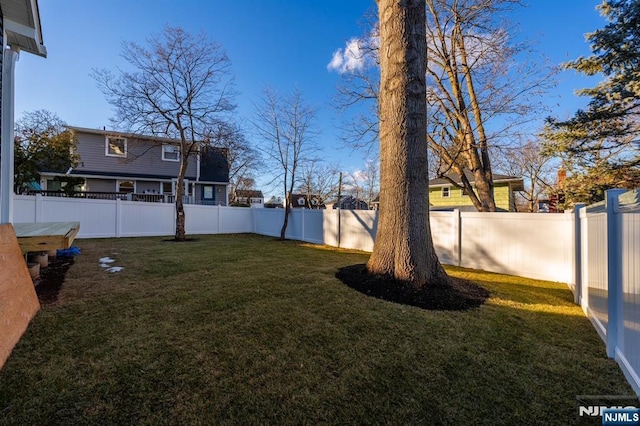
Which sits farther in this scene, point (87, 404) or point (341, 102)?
point (341, 102)

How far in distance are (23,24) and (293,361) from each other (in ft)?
19.6

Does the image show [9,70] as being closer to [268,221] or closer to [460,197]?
[268,221]

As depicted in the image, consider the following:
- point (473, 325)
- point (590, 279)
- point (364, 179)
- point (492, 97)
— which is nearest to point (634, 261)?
point (473, 325)

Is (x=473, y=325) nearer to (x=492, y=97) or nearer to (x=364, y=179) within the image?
(x=492, y=97)

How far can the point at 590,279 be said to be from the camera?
3.32 meters

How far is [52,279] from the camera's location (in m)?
4.36

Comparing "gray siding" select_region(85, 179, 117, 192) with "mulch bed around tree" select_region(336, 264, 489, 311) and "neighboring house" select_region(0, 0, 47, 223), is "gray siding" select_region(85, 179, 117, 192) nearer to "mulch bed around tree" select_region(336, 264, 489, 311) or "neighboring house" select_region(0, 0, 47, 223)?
"neighboring house" select_region(0, 0, 47, 223)

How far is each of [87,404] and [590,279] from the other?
16.6 feet

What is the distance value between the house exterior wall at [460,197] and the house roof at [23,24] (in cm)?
1821

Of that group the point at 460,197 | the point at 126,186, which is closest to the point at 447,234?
the point at 460,197

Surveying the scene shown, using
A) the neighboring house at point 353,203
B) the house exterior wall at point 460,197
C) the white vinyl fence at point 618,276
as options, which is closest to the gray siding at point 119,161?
the white vinyl fence at point 618,276

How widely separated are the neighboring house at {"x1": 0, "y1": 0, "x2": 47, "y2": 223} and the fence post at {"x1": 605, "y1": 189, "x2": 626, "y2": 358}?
645cm

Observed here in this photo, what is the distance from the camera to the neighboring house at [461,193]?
659 inches

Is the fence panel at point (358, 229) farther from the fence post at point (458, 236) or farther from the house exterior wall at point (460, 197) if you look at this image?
the house exterior wall at point (460, 197)
